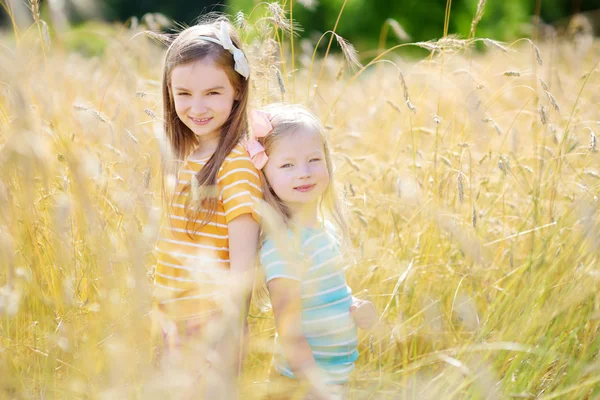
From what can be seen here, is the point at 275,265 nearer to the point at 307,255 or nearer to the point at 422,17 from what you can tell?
the point at 307,255

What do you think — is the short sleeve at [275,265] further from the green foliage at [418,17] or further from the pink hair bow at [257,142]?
the green foliage at [418,17]

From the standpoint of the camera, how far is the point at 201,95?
167 cm

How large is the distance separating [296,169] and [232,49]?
386mm

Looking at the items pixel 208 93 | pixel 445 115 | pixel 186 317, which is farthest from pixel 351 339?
pixel 445 115

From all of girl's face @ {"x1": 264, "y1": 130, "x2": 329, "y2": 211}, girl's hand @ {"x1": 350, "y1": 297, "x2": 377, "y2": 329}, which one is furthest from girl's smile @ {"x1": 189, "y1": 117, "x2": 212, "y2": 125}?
girl's hand @ {"x1": 350, "y1": 297, "x2": 377, "y2": 329}

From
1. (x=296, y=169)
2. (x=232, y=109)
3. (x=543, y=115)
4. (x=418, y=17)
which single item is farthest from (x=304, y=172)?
(x=418, y=17)

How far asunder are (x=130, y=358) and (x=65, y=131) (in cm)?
118

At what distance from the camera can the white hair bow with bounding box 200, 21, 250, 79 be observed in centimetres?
167

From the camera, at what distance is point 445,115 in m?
4.00

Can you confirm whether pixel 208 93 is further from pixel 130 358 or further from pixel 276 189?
pixel 130 358

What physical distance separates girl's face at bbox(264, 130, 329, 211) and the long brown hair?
15 cm

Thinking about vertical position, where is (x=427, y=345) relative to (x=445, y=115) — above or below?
below

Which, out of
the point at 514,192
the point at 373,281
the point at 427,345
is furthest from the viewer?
the point at 514,192

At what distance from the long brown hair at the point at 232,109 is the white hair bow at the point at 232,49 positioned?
2 centimetres
